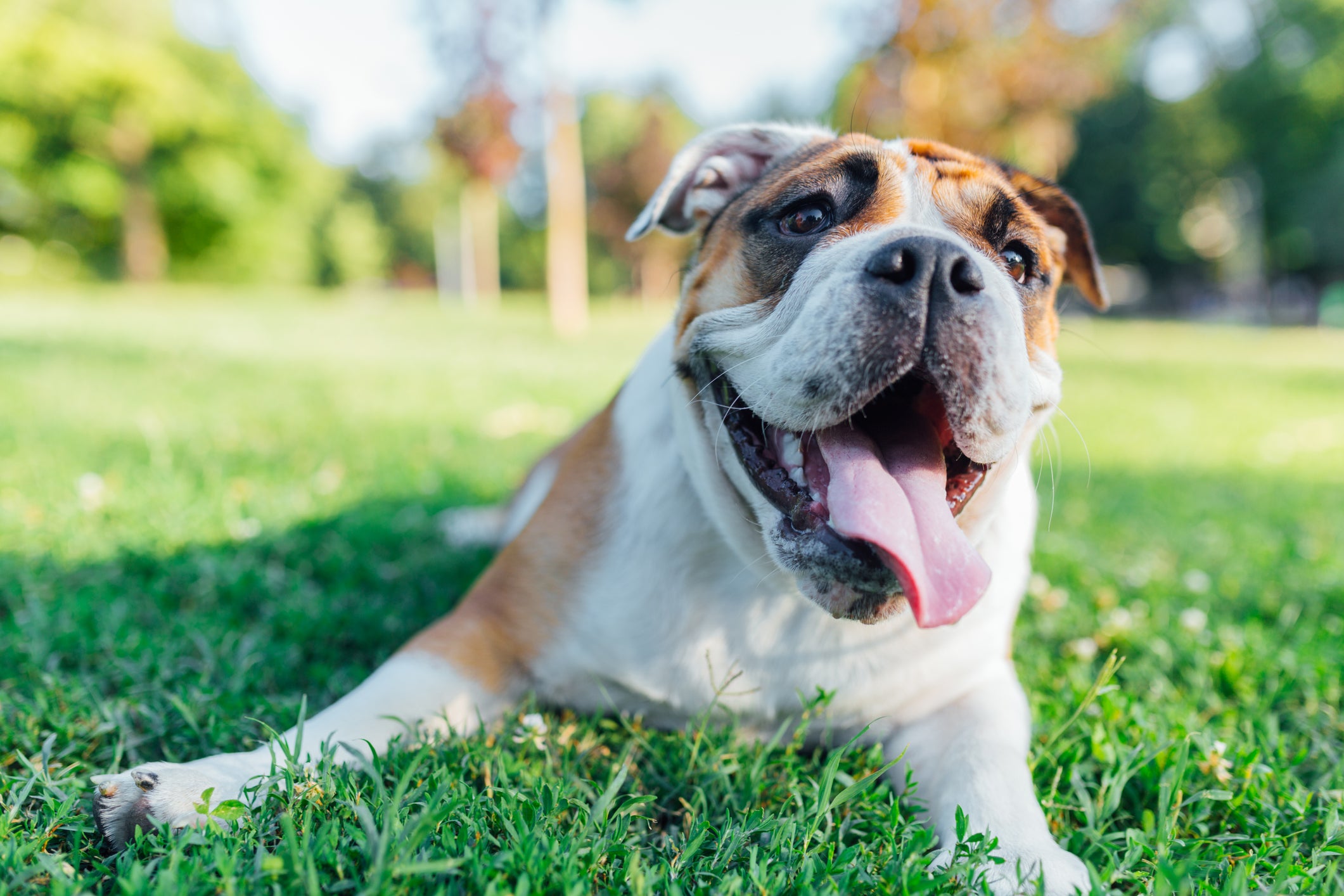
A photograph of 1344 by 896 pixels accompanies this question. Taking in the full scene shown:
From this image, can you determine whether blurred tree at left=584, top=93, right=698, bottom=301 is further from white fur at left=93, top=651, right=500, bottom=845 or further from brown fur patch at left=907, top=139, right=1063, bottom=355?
white fur at left=93, top=651, right=500, bottom=845

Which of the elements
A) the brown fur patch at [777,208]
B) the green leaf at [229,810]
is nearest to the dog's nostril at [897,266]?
the brown fur patch at [777,208]

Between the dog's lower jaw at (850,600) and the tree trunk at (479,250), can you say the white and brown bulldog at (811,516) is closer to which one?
the dog's lower jaw at (850,600)

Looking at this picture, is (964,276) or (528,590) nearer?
(964,276)

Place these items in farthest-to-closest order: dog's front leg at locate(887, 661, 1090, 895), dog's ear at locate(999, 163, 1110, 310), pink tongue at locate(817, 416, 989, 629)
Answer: dog's ear at locate(999, 163, 1110, 310) → pink tongue at locate(817, 416, 989, 629) → dog's front leg at locate(887, 661, 1090, 895)

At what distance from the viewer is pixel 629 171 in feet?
132

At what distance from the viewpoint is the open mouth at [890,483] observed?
5.82 ft

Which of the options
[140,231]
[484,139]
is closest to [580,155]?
[484,139]

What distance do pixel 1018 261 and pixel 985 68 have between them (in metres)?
16.1

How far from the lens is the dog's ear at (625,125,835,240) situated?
2.57 metres

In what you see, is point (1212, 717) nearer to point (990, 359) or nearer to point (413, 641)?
point (990, 359)

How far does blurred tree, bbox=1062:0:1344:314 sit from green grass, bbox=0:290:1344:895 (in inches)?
1561

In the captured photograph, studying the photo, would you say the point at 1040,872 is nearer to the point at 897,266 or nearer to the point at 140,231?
the point at 897,266

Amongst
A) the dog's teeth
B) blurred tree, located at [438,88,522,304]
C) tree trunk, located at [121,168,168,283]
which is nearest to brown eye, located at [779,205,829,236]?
the dog's teeth

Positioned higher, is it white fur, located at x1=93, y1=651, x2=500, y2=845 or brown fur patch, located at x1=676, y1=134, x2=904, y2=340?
brown fur patch, located at x1=676, y1=134, x2=904, y2=340
